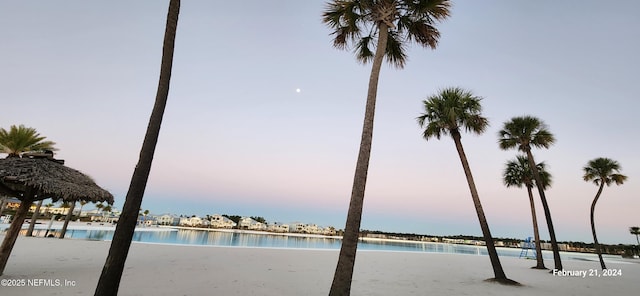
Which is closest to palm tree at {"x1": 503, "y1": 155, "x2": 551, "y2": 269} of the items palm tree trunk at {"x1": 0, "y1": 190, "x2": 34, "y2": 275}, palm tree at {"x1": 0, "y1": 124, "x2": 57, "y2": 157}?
palm tree trunk at {"x1": 0, "y1": 190, "x2": 34, "y2": 275}

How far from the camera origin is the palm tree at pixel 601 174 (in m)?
21.7

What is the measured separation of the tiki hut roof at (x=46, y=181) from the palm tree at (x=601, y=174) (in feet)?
104

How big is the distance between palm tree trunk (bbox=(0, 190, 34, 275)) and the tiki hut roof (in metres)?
0.28

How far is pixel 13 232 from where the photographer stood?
28.3 ft

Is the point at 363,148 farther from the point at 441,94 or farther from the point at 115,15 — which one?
the point at 115,15

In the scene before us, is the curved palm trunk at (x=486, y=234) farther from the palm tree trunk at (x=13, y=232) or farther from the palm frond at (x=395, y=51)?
the palm tree trunk at (x=13, y=232)

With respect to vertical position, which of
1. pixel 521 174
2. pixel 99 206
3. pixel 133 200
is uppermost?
pixel 521 174

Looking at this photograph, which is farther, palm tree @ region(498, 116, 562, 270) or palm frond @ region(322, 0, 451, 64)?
palm tree @ region(498, 116, 562, 270)

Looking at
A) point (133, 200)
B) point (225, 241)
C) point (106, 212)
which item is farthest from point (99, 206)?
A: point (133, 200)

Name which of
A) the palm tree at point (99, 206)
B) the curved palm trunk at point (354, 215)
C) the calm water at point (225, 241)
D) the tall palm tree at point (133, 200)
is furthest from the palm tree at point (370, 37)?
the palm tree at point (99, 206)

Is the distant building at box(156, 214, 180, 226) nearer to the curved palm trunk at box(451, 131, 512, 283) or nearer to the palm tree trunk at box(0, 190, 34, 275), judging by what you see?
the palm tree trunk at box(0, 190, 34, 275)

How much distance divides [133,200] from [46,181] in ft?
20.4

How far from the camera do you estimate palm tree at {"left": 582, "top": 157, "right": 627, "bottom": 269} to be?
21.7 metres

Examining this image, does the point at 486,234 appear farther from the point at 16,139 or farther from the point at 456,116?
the point at 16,139
